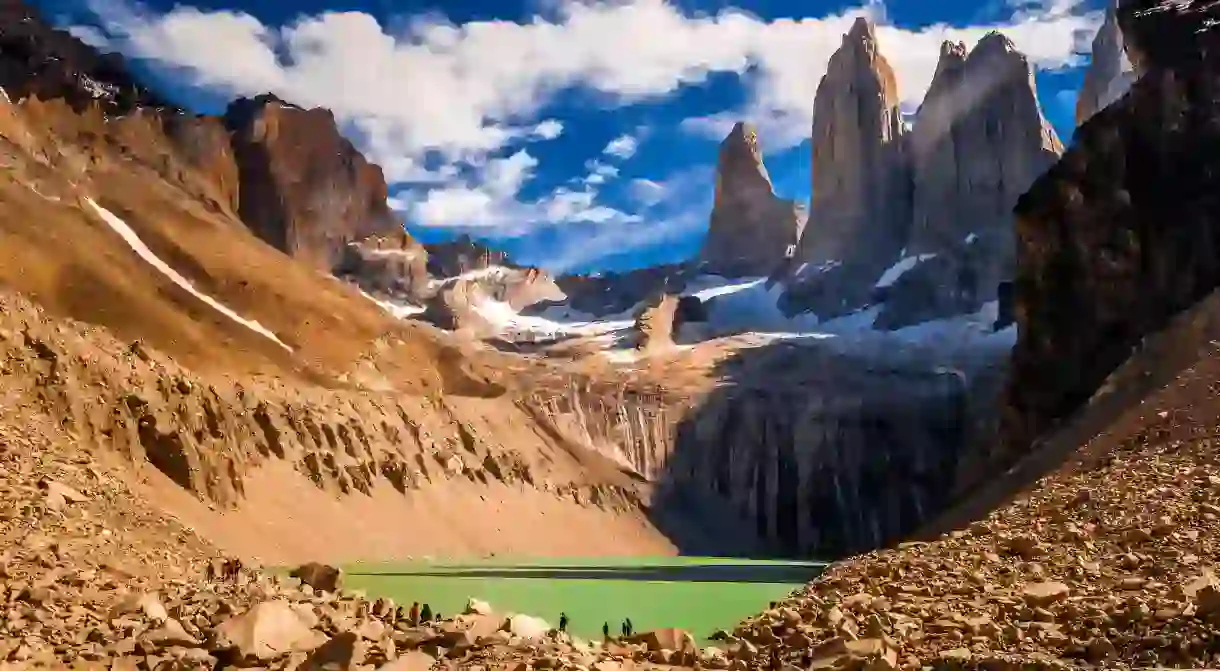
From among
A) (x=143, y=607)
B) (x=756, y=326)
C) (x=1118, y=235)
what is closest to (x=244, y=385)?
(x=1118, y=235)

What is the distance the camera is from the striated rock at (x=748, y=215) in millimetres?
159500

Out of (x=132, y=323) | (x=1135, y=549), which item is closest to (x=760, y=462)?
(x=132, y=323)

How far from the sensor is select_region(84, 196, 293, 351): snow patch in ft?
216

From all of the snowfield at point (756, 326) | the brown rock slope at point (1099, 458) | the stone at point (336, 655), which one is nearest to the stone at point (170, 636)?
the stone at point (336, 655)

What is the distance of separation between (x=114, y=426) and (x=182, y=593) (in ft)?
99.1

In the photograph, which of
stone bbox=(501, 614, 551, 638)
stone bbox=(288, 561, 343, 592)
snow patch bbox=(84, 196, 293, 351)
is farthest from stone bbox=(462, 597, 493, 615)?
snow patch bbox=(84, 196, 293, 351)

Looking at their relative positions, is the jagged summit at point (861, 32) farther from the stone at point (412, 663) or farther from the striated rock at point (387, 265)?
the stone at point (412, 663)

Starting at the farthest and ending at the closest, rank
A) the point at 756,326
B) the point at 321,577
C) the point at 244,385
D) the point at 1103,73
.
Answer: the point at 756,326
the point at 1103,73
the point at 244,385
the point at 321,577

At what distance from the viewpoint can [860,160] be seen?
136375 millimetres

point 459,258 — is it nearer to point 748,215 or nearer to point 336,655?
Result: point 748,215

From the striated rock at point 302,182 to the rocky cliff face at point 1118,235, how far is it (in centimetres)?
8848

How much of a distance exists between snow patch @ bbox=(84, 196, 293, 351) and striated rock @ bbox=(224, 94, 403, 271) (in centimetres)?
4439

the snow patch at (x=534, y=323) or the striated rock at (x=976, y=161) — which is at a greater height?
the striated rock at (x=976, y=161)

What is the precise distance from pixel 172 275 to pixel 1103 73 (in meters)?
89.4
